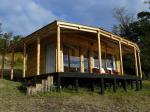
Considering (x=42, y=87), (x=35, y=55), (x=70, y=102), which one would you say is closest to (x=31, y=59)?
(x=35, y=55)

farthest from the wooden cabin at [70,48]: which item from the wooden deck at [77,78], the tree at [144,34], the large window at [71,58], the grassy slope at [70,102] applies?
the tree at [144,34]

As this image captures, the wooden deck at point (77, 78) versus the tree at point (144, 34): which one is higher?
the tree at point (144, 34)

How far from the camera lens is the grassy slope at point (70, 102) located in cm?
1620

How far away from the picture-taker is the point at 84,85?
22.5 meters

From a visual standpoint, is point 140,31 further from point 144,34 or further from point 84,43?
point 84,43

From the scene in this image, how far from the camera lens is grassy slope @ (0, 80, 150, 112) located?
16.2 meters

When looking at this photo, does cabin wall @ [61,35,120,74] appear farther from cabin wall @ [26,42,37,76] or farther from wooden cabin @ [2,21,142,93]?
cabin wall @ [26,42,37,76]

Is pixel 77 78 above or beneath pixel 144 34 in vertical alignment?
beneath

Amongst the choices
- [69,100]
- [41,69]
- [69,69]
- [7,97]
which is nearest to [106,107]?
[69,100]

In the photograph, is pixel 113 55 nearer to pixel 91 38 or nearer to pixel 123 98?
pixel 91 38

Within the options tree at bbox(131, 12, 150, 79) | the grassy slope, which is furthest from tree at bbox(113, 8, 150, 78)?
the grassy slope

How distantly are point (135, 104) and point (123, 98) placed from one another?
4.18ft

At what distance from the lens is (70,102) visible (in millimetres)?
17266

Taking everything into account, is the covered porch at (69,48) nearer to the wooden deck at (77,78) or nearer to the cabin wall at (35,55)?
the cabin wall at (35,55)
